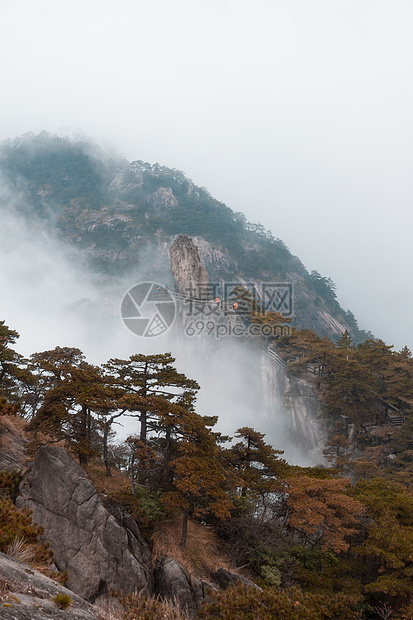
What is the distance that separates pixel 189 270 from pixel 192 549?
38.4 metres

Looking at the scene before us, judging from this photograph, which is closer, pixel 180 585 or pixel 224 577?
pixel 180 585

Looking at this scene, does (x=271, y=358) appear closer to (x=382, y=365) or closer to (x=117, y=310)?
(x=382, y=365)

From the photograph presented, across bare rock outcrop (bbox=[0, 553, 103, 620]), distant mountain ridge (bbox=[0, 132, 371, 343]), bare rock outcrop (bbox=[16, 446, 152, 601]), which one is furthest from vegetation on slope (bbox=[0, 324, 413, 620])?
distant mountain ridge (bbox=[0, 132, 371, 343])

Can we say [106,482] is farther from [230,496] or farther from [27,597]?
[27,597]

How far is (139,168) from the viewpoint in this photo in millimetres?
137375

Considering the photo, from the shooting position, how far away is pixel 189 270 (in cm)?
4906

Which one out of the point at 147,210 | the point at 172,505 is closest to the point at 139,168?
the point at 147,210

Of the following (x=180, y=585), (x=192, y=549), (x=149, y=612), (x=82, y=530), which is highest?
(x=149, y=612)

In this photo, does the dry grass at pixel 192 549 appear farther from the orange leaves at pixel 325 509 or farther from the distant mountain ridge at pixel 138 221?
the distant mountain ridge at pixel 138 221

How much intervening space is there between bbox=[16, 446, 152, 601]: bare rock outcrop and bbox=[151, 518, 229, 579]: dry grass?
76cm

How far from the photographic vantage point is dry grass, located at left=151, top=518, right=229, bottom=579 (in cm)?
1298

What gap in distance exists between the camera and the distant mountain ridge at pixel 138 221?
4102 inches

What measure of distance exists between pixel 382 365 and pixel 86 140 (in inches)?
6281

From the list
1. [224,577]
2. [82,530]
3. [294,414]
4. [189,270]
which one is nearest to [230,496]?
[224,577]
